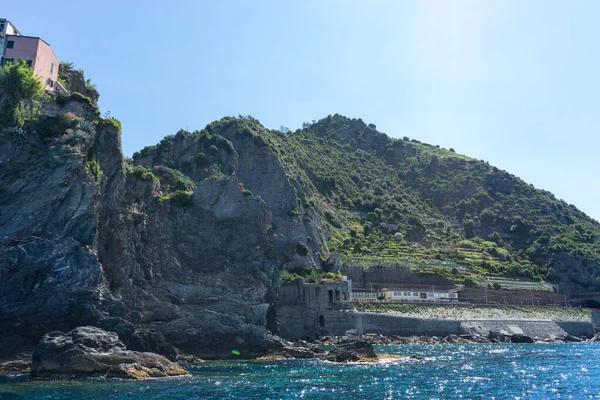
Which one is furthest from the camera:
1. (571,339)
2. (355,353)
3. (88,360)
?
(571,339)

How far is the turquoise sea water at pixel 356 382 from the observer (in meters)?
33.2

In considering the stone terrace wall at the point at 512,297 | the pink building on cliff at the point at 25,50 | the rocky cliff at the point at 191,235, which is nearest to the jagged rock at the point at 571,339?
the stone terrace wall at the point at 512,297

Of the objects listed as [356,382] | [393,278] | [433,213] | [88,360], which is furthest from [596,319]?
[88,360]

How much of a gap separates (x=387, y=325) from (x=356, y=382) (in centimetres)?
4578

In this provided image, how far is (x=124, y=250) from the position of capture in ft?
195

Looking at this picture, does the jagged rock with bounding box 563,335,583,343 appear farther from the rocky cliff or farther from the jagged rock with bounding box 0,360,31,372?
the jagged rock with bounding box 0,360,31,372

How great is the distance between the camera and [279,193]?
349ft

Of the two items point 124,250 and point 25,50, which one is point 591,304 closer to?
point 124,250

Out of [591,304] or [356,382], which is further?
[591,304]

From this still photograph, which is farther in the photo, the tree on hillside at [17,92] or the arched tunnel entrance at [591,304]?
the arched tunnel entrance at [591,304]

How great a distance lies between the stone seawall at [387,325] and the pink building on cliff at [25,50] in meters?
46.3

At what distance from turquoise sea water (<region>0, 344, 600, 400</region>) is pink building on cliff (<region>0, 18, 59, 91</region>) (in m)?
40.4

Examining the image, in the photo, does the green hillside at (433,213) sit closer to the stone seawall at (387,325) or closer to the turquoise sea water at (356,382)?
the stone seawall at (387,325)

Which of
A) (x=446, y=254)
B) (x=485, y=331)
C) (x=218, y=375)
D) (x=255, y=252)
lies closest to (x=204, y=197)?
(x=255, y=252)
